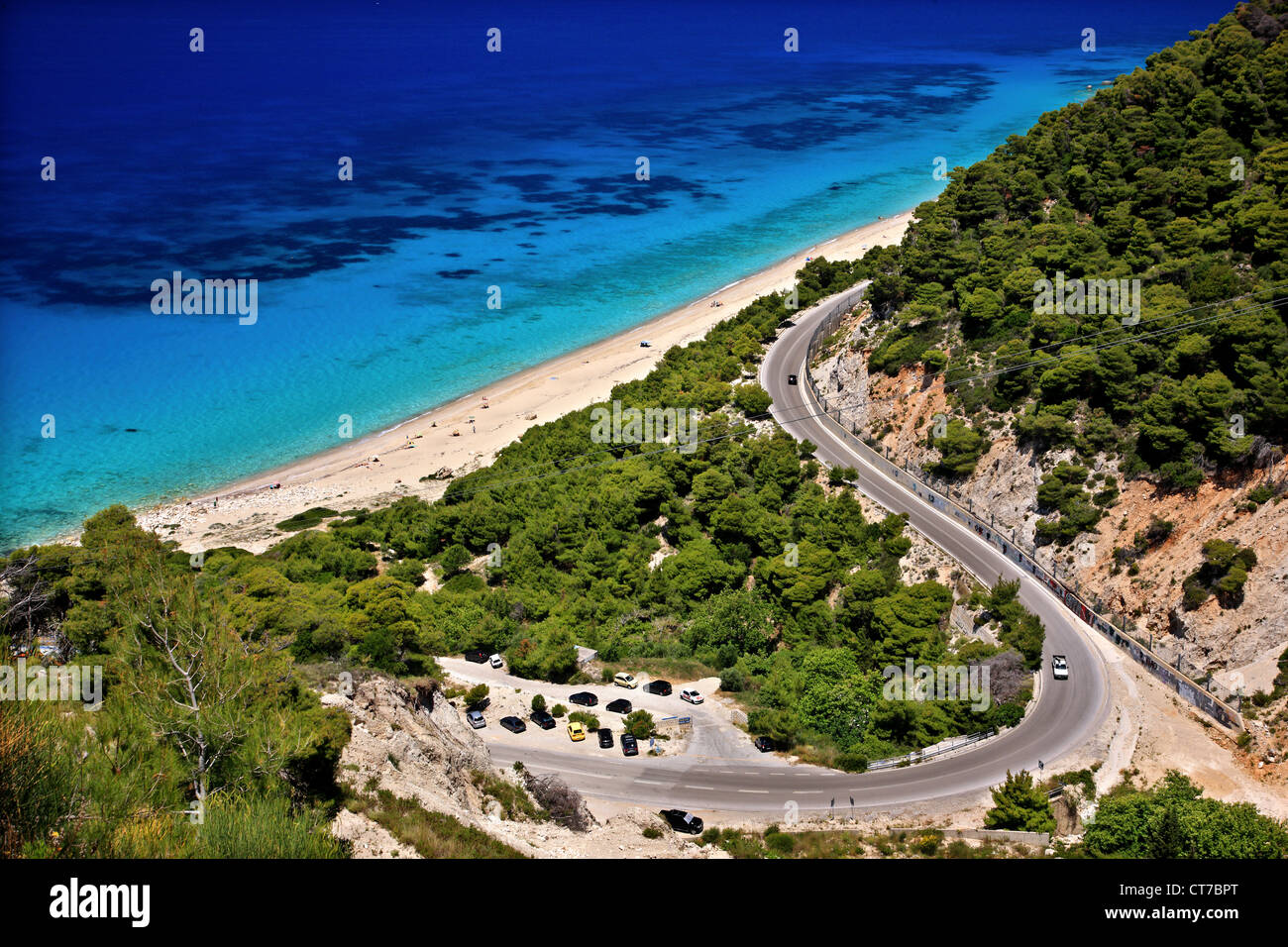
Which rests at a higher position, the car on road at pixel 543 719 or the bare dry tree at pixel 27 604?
the bare dry tree at pixel 27 604

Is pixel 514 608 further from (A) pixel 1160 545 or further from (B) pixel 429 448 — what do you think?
(A) pixel 1160 545

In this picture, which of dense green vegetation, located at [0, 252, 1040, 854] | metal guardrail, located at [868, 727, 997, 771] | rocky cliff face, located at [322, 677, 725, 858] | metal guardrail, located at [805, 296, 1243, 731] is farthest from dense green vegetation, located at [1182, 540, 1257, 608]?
rocky cliff face, located at [322, 677, 725, 858]

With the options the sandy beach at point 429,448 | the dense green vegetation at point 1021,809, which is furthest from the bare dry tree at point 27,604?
the dense green vegetation at point 1021,809

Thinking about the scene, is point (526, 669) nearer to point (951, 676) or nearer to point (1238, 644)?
point (951, 676)

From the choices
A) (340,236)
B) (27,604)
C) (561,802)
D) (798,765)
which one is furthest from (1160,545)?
(340,236)

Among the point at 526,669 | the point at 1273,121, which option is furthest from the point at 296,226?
the point at 1273,121

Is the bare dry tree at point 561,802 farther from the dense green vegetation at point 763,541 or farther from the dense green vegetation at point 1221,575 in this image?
the dense green vegetation at point 1221,575
